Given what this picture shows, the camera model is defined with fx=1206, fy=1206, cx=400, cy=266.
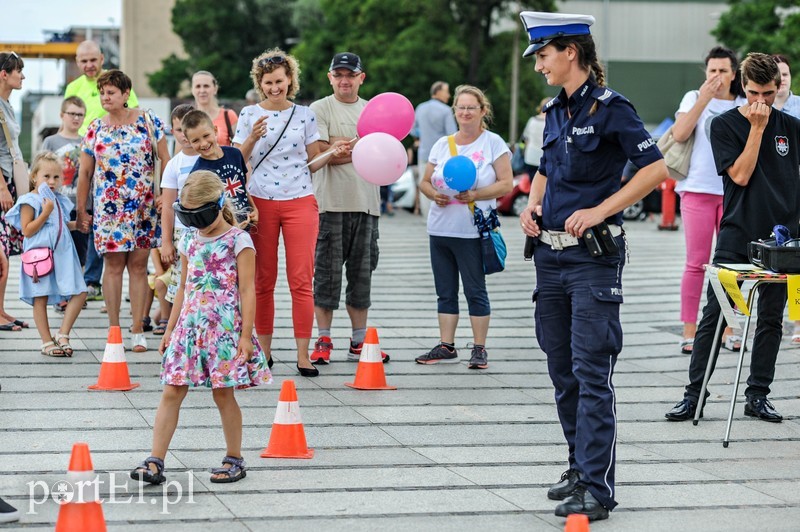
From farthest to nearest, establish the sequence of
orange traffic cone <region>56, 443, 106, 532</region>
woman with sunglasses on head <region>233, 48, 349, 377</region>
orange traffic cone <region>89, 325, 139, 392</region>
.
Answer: woman with sunglasses on head <region>233, 48, 349, 377</region> < orange traffic cone <region>89, 325, 139, 392</region> < orange traffic cone <region>56, 443, 106, 532</region>

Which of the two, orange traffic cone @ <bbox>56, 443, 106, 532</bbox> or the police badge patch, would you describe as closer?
orange traffic cone @ <bbox>56, 443, 106, 532</bbox>

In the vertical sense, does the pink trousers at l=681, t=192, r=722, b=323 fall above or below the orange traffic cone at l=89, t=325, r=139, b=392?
above

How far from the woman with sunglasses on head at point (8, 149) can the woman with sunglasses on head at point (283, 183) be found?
2.22 metres

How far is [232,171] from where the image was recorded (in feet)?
24.5

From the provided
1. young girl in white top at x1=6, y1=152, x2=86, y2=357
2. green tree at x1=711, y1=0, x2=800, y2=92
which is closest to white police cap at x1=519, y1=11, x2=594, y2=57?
young girl in white top at x1=6, y1=152, x2=86, y2=357

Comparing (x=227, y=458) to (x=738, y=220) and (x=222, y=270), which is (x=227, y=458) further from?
(x=738, y=220)

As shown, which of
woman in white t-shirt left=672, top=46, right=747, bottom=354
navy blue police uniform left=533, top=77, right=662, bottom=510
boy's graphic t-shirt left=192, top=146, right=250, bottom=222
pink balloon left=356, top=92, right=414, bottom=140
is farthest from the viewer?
woman in white t-shirt left=672, top=46, right=747, bottom=354

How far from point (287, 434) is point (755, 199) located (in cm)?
307

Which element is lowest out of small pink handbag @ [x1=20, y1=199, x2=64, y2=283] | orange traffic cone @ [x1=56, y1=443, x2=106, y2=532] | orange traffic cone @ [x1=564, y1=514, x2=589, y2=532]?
orange traffic cone @ [x1=56, y1=443, x2=106, y2=532]

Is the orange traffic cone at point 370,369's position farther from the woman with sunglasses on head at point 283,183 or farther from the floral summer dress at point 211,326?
the floral summer dress at point 211,326

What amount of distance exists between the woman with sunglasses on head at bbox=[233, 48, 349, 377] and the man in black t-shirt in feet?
8.28

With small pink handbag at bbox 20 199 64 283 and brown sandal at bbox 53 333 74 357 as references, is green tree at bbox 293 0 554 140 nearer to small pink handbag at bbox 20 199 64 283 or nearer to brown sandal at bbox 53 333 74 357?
small pink handbag at bbox 20 199 64 283

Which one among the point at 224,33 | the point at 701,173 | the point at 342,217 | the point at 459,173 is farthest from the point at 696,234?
the point at 224,33

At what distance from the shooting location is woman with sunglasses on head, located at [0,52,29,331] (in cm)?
905
